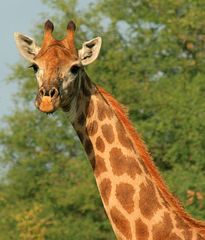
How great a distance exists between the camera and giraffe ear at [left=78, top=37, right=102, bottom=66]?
40.4 feet

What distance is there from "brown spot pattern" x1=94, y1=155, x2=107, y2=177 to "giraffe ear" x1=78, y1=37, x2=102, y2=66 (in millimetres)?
1108

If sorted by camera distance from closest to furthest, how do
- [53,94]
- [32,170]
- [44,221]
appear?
[53,94], [44,221], [32,170]

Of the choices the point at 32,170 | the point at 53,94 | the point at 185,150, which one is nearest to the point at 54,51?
the point at 53,94

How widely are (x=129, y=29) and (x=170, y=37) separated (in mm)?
3264

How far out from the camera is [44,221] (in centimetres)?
→ 4156

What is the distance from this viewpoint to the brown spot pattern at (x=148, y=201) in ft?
38.4

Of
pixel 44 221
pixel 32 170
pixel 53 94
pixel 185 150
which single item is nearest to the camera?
pixel 53 94

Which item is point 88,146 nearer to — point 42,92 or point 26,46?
point 42,92

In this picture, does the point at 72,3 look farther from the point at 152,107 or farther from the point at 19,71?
the point at 152,107

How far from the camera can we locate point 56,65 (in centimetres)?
1187

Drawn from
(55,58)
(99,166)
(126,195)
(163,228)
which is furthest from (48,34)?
(163,228)

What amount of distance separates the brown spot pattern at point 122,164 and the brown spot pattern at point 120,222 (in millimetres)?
439

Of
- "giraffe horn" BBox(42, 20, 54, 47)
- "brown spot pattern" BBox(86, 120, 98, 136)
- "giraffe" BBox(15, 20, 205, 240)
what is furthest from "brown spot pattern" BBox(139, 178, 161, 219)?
"giraffe horn" BBox(42, 20, 54, 47)

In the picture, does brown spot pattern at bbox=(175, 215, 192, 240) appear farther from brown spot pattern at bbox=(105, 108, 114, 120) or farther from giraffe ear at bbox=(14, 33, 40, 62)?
giraffe ear at bbox=(14, 33, 40, 62)
